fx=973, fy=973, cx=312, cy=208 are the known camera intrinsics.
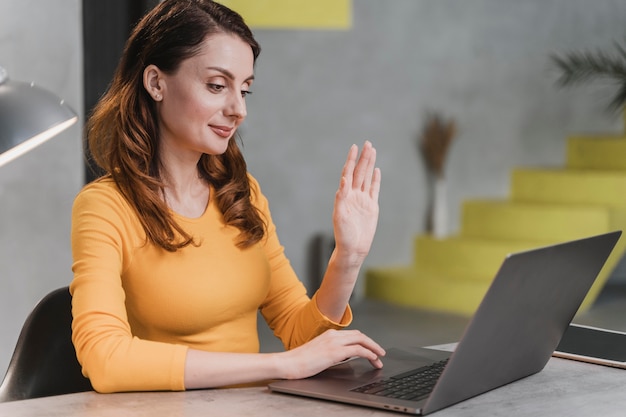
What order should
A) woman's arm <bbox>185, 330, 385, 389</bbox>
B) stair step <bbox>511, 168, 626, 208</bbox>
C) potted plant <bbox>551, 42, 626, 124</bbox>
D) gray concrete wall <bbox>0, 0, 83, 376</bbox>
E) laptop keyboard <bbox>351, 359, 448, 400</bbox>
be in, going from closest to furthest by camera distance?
laptop keyboard <bbox>351, 359, 448, 400</bbox> < woman's arm <bbox>185, 330, 385, 389</bbox> < gray concrete wall <bbox>0, 0, 83, 376</bbox> < stair step <bbox>511, 168, 626, 208</bbox> < potted plant <bbox>551, 42, 626, 124</bbox>

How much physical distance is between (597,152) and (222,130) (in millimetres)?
5616

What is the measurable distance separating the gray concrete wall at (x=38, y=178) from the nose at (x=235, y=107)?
174 cm

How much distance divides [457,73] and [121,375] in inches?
224

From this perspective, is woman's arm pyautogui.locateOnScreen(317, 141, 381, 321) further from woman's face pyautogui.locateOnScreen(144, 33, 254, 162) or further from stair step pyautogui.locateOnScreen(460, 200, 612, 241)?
stair step pyautogui.locateOnScreen(460, 200, 612, 241)

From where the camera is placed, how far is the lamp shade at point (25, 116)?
5.16 feet

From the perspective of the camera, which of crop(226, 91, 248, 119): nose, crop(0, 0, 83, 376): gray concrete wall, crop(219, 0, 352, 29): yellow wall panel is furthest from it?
crop(219, 0, 352, 29): yellow wall panel

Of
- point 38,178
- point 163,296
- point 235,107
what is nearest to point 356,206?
point 235,107

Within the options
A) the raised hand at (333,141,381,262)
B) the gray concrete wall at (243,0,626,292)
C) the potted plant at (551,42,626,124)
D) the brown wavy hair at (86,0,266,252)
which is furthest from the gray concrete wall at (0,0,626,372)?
the raised hand at (333,141,381,262)

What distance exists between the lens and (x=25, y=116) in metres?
1.60

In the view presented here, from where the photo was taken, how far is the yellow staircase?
6.30 metres

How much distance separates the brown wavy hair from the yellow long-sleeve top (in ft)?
0.09

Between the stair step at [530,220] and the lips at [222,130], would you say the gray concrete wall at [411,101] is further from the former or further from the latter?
the lips at [222,130]

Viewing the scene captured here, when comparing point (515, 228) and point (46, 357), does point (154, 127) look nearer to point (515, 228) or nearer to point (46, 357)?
point (46, 357)

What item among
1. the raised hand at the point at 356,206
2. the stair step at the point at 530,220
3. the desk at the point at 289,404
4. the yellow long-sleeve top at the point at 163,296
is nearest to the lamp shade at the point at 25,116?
the yellow long-sleeve top at the point at 163,296
